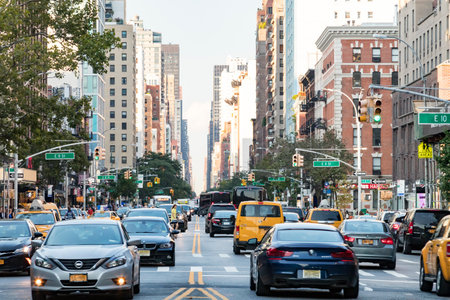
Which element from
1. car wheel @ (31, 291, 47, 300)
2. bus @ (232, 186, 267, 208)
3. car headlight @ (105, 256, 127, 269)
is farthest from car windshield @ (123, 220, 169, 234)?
bus @ (232, 186, 267, 208)

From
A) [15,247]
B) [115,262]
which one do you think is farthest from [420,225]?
[115,262]

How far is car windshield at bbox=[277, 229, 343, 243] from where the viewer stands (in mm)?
18359

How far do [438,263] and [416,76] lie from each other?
70.7 m

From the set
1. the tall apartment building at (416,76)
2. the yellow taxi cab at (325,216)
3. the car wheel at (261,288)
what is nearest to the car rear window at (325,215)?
the yellow taxi cab at (325,216)

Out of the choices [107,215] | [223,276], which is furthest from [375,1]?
[223,276]

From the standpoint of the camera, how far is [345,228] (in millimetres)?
30844

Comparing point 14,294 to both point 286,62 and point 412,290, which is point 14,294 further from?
point 286,62

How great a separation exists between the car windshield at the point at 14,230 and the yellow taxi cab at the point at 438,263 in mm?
11605

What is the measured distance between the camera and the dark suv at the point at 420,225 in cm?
3900

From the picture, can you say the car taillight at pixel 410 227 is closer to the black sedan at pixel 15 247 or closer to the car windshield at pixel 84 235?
the black sedan at pixel 15 247

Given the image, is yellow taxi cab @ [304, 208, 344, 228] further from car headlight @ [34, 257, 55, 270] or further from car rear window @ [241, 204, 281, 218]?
car headlight @ [34, 257, 55, 270]

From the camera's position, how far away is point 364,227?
30562mm

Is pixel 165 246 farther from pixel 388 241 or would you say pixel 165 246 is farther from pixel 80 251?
pixel 80 251

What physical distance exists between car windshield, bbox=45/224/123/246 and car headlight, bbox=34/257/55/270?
38.2 inches
